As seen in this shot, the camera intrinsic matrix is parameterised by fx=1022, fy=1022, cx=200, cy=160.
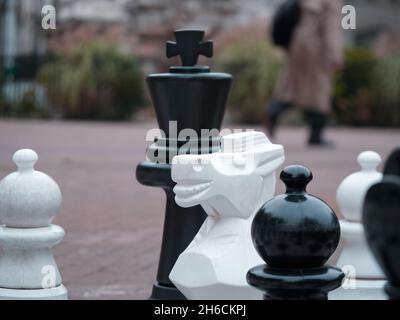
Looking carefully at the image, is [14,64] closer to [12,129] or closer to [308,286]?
[12,129]

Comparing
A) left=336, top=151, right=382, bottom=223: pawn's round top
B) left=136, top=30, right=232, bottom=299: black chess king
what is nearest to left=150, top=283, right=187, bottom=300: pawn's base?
left=136, top=30, right=232, bottom=299: black chess king

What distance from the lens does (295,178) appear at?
8.87 feet

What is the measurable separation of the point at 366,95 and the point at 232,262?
17697 mm

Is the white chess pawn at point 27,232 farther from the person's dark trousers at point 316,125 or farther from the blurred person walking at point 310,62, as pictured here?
the person's dark trousers at point 316,125

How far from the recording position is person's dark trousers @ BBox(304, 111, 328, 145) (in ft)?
47.0

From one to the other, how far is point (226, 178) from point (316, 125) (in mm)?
11275

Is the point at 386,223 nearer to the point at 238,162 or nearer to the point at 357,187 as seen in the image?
the point at 238,162

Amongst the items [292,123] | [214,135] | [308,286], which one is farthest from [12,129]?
[308,286]

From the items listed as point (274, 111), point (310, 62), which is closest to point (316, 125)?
point (274, 111)

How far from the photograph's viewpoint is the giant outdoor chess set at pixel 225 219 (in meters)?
2.61

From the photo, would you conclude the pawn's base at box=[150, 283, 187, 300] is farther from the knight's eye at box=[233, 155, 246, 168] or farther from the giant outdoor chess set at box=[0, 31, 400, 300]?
the knight's eye at box=[233, 155, 246, 168]

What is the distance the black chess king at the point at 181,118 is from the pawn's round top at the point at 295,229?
1440 millimetres

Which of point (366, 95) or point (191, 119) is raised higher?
point (191, 119)

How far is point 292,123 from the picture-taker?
21.3m
